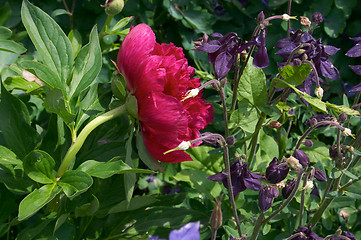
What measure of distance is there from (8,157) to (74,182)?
0.48ft

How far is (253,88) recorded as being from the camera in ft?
3.10

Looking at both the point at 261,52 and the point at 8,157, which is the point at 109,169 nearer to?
the point at 8,157

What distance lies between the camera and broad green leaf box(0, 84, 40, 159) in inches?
35.8

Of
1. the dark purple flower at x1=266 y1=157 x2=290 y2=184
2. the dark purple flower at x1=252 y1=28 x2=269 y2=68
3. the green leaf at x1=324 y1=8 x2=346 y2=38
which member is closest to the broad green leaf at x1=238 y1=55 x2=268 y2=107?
the dark purple flower at x1=252 y1=28 x2=269 y2=68

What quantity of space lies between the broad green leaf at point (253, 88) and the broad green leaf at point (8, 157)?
0.46m

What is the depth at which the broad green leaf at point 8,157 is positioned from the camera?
2.67ft

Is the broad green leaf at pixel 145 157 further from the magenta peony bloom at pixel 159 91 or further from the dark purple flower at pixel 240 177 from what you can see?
the dark purple flower at pixel 240 177

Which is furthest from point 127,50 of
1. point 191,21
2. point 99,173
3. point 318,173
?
point 191,21

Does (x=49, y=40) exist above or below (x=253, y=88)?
above

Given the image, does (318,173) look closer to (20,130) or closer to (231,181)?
(231,181)

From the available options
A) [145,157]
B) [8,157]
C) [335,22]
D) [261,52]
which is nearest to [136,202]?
[145,157]

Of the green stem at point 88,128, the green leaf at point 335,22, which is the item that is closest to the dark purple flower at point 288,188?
the green stem at point 88,128

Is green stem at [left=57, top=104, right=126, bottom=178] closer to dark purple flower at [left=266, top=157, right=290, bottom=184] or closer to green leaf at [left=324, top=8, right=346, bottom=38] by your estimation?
dark purple flower at [left=266, top=157, right=290, bottom=184]

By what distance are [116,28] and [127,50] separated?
26 centimetres
